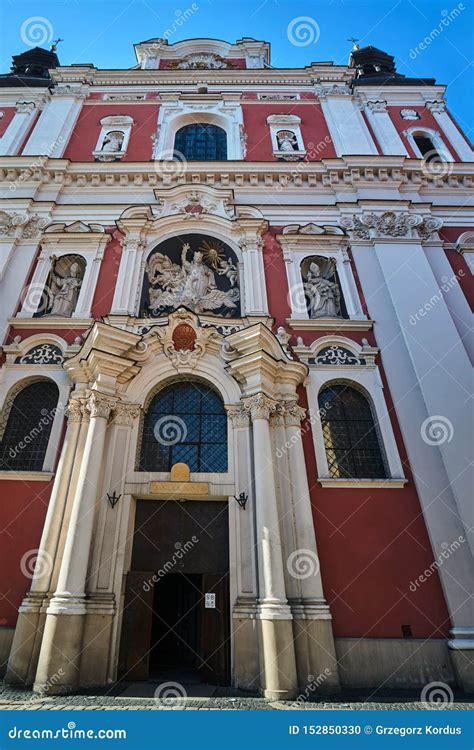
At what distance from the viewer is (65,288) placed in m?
11.5

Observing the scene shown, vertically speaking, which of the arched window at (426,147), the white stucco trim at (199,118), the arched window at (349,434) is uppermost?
the white stucco trim at (199,118)

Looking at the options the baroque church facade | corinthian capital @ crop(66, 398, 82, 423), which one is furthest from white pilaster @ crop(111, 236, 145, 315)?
corinthian capital @ crop(66, 398, 82, 423)

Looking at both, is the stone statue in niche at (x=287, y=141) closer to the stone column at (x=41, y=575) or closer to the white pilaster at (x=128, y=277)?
the white pilaster at (x=128, y=277)

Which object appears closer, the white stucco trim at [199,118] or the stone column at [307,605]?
the stone column at [307,605]

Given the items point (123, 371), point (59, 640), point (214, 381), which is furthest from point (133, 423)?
point (59, 640)

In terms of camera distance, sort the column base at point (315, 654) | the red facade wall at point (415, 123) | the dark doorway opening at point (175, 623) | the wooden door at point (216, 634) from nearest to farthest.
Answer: the column base at point (315, 654), the wooden door at point (216, 634), the dark doorway opening at point (175, 623), the red facade wall at point (415, 123)

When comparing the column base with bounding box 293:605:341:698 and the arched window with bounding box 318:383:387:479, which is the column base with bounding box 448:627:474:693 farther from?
the arched window with bounding box 318:383:387:479

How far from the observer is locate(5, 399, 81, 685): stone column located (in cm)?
666

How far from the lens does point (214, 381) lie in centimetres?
955

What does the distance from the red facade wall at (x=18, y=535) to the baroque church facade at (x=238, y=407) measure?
0.13 feet

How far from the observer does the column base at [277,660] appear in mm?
6145

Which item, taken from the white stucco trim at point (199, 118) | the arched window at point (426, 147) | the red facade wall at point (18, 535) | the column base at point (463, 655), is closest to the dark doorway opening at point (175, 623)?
the red facade wall at point (18, 535)

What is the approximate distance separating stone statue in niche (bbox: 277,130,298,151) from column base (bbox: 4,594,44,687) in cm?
1532

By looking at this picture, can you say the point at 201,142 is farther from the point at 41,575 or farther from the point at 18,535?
the point at 41,575
